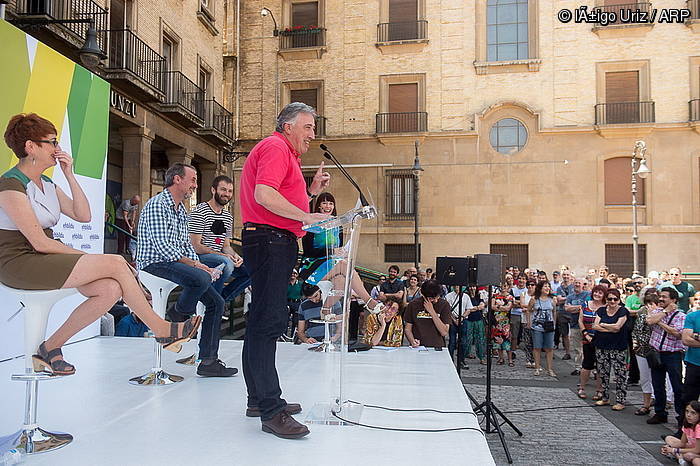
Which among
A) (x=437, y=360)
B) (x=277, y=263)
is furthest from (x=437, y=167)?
(x=277, y=263)

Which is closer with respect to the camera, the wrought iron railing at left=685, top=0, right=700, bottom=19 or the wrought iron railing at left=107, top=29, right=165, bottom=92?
the wrought iron railing at left=107, top=29, right=165, bottom=92

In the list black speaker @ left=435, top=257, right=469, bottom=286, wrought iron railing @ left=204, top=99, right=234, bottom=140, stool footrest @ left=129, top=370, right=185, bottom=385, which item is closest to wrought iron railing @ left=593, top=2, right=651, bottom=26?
wrought iron railing @ left=204, top=99, right=234, bottom=140

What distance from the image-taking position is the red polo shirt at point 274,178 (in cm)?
283

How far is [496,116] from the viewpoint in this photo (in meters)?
20.5

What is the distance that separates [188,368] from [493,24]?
20.0 metres

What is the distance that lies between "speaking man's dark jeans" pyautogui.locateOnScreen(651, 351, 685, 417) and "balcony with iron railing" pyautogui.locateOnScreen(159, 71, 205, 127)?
43.9 ft

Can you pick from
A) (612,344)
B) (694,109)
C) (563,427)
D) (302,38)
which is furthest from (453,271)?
(302,38)

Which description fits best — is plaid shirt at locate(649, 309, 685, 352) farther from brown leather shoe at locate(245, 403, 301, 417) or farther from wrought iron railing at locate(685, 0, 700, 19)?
wrought iron railing at locate(685, 0, 700, 19)

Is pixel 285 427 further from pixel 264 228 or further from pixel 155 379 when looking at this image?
pixel 155 379

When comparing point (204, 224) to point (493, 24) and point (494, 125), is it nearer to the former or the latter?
point (494, 125)

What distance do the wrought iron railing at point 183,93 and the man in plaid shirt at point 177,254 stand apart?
1206 centimetres

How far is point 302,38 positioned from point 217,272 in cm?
1935

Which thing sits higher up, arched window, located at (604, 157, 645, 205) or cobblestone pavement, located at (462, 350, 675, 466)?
arched window, located at (604, 157, 645, 205)

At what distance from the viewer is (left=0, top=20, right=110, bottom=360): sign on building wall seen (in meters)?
4.65
